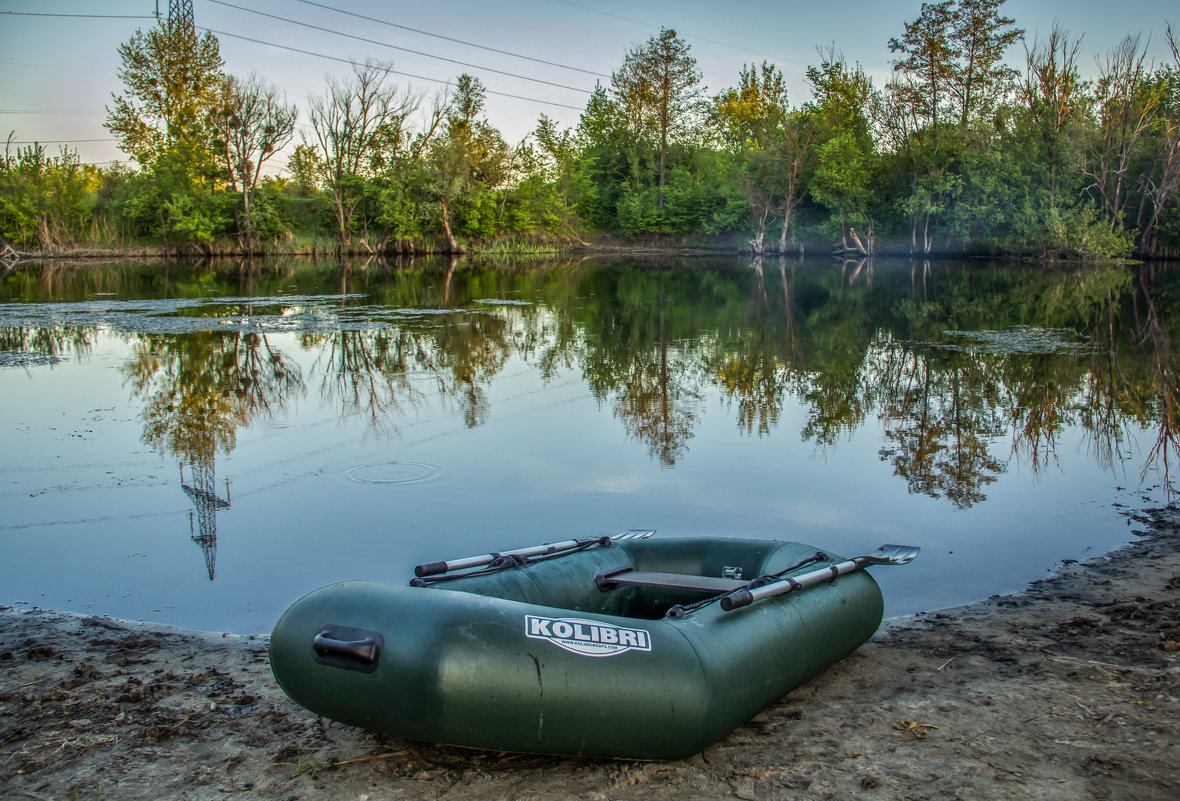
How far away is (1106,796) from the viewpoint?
109 inches

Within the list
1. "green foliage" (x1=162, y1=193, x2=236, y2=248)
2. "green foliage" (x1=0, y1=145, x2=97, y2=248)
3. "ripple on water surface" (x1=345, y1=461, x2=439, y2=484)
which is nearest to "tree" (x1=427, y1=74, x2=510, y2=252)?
"green foliage" (x1=162, y1=193, x2=236, y2=248)

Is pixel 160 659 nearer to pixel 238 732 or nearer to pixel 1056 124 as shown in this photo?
pixel 238 732

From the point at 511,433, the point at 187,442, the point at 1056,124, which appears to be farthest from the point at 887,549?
the point at 1056,124

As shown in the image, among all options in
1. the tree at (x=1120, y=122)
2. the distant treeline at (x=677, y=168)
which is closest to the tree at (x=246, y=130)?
the distant treeline at (x=677, y=168)

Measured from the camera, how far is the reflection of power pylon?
217 inches

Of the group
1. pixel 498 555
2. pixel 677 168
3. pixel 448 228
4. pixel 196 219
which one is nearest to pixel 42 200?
pixel 196 219

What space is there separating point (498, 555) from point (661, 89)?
54.0m

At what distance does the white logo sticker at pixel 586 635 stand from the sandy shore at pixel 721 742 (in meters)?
0.47

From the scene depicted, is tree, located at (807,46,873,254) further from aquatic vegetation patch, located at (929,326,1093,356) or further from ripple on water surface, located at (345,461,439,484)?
ripple on water surface, located at (345,461,439,484)

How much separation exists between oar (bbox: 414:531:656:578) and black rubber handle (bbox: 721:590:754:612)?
1.03 m

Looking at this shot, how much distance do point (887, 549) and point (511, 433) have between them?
15.3 feet

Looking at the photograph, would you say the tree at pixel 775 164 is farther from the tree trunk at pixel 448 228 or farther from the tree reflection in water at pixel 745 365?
the tree reflection in water at pixel 745 365

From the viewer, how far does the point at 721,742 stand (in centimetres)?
332

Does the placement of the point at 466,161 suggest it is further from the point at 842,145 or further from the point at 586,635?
the point at 586,635
